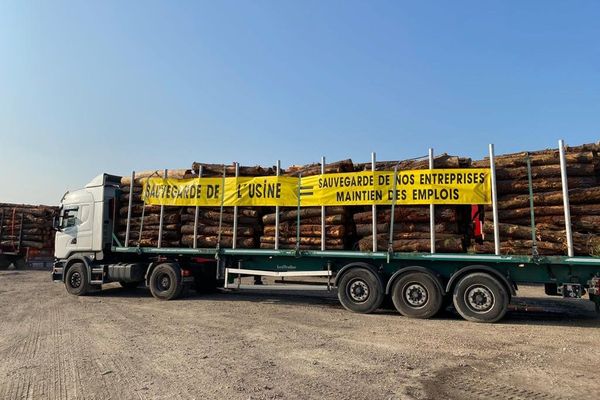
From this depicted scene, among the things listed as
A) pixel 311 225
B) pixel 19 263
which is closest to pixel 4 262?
pixel 19 263

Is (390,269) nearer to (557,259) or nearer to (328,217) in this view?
(328,217)

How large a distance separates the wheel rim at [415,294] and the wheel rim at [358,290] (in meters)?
1.02

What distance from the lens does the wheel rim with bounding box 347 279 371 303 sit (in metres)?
10.9

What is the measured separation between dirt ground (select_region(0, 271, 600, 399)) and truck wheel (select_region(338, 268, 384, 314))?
28cm

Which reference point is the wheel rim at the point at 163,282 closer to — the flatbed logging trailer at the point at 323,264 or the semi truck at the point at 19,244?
the flatbed logging trailer at the point at 323,264

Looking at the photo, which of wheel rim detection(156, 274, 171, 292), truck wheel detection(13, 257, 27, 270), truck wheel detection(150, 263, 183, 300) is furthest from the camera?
truck wheel detection(13, 257, 27, 270)

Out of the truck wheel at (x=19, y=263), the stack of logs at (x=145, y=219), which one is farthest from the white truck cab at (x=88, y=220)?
the truck wheel at (x=19, y=263)

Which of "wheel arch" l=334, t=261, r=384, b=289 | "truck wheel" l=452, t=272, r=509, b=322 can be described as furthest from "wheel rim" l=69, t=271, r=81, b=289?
"truck wheel" l=452, t=272, r=509, b=322

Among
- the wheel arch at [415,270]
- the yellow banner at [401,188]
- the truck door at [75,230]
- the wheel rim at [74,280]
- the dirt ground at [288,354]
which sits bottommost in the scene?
the dirt ground at [288,354]

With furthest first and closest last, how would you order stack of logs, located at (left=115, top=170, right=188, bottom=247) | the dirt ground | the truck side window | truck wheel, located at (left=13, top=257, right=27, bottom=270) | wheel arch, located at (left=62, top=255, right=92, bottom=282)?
truck wheel, located at (left=13, top=257, right=27, bottom=270) → the truck side window → wheel arch, located at (left=62, top=255, right=92, bottom=282) → stack of logs, located at (left=115, top=170, right=188, bottom=247) → the dirt ground

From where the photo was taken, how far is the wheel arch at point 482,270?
9.48m

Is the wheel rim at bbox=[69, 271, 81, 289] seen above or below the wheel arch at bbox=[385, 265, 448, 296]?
below

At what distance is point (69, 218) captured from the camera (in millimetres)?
15375

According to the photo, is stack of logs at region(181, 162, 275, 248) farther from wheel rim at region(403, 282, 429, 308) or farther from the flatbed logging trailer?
wheel rim at region(403, 282, 429, 308)
